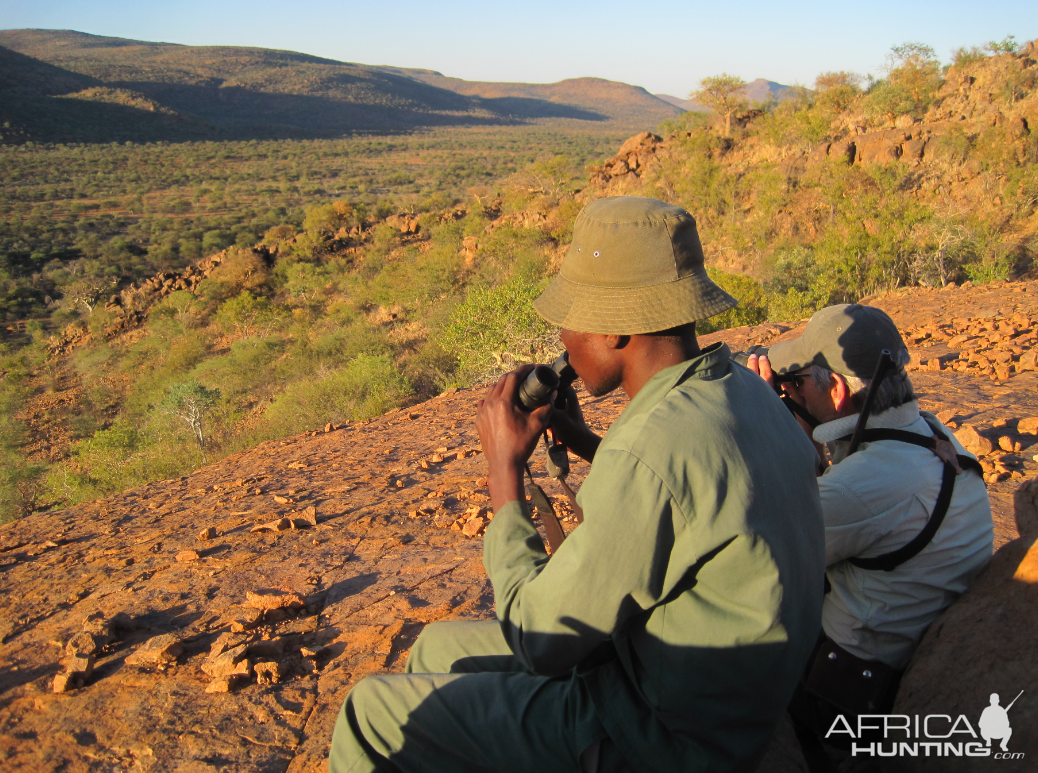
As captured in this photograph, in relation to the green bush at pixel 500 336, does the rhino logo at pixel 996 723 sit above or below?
above

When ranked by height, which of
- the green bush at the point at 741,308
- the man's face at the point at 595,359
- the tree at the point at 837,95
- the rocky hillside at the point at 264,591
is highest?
the tree at the point at 837,95

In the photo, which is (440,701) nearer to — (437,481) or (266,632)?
(266,632)

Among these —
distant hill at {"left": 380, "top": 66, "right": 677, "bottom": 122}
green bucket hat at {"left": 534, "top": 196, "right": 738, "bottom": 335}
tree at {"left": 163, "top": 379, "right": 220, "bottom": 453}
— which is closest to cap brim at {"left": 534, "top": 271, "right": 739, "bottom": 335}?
green bucket hat at {"left": 534, "top": 196, "right": 738, "bottom": 335}

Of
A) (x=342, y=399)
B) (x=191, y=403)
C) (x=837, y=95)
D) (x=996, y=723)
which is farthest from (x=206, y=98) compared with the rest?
(x=996, y=723)

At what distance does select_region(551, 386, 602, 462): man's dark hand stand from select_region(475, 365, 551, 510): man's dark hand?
227 millimetres

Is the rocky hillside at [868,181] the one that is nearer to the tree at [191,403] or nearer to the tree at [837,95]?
the tree at [837,95]

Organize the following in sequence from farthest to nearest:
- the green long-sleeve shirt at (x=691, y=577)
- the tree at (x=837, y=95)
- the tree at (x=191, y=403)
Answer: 1. the tree at (x=837, y=95)
2. the tree at (x=191, y=403)
3. the green long-sleeve shirt at (x=691, y=577)

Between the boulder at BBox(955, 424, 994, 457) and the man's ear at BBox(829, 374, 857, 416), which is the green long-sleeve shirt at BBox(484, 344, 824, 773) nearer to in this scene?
the man's ear at BBox(829, 374, 857, 416)

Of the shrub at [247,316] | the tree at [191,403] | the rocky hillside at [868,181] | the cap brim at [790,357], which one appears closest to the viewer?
the cap brim at [790,357]

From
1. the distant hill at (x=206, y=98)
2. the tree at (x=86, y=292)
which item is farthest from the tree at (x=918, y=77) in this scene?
the distant hill at (x=206, y=98)

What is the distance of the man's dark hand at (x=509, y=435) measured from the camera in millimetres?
1391

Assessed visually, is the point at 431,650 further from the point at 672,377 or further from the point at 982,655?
the point at 982,655

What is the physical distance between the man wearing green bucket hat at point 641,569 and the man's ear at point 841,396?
Answer: 0.66 m

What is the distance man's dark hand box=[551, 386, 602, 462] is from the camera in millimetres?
1665
